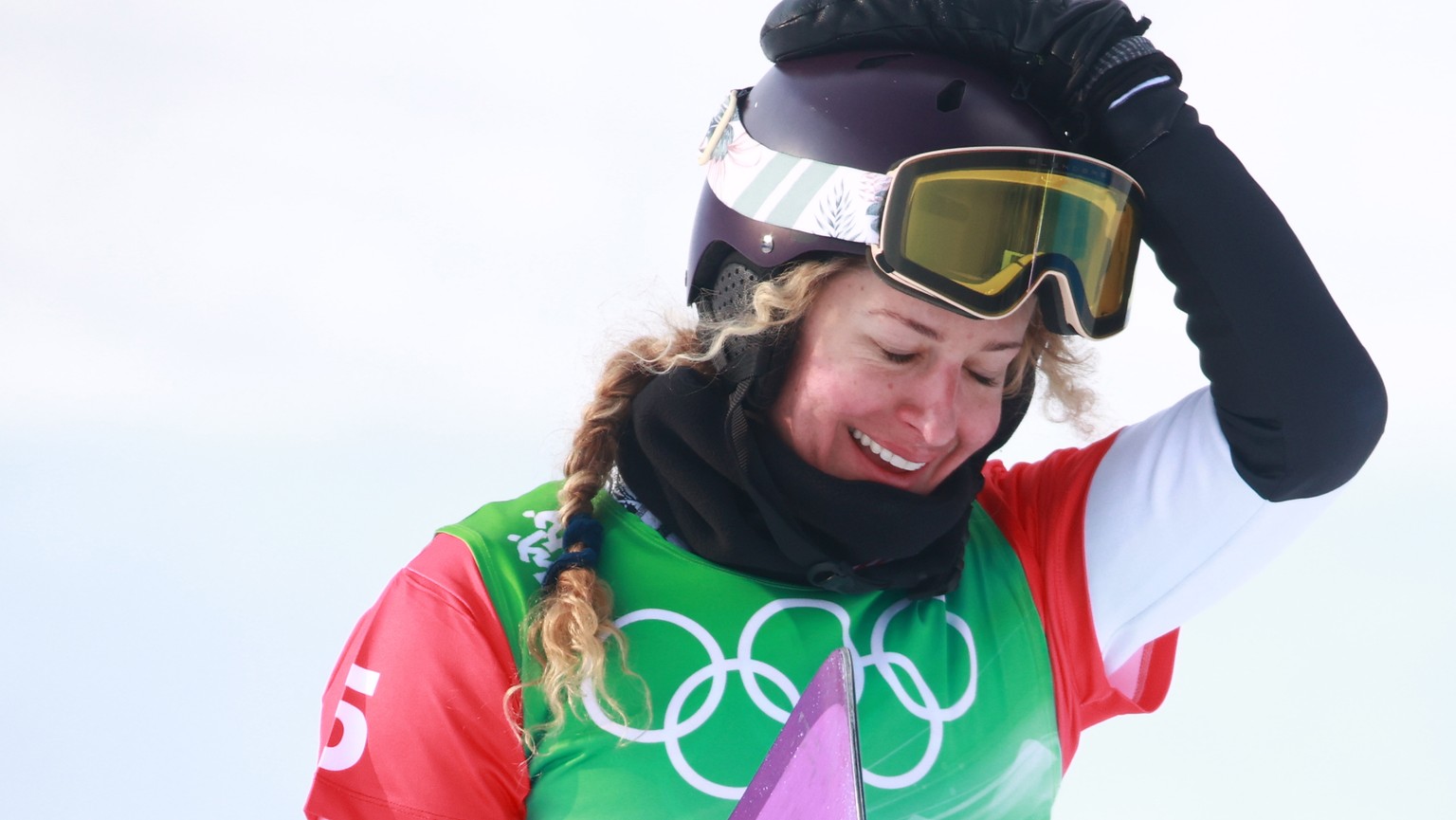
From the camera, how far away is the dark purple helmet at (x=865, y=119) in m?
1.73

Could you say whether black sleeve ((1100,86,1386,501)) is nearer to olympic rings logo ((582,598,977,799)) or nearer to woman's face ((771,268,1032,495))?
woman's face ((771,268,1032,495))

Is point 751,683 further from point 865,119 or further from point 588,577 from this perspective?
point 865,119

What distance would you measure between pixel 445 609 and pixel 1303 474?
3.44ft

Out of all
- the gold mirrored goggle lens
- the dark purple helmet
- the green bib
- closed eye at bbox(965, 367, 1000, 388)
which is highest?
the dark purple helmet

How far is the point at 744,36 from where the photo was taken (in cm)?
412

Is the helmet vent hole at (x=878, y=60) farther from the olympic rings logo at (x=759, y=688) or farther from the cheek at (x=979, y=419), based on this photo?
the olympic rings logo at (x=759, y=688)

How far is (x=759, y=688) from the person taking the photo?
1.71 meters

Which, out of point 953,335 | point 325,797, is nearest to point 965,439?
point 953,335

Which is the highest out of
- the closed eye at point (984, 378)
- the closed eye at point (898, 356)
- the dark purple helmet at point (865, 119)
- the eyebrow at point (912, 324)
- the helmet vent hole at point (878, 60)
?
the helmet vent hole at point (878, 60)

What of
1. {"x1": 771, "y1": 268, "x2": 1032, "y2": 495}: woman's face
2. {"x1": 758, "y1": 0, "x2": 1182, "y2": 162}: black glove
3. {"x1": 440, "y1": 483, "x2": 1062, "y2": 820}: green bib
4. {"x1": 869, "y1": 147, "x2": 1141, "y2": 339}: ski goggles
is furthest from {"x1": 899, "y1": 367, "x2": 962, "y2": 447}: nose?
{"x1": 758, "y1": 0, "x2": 1182, "y2": 162}: black glove

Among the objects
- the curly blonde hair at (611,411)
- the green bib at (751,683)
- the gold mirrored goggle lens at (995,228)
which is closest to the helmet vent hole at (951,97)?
the gold mirrored goggle lens at (995,228)

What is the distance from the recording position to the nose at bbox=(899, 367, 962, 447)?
1.72m

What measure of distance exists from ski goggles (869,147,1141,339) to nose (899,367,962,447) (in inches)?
4.0

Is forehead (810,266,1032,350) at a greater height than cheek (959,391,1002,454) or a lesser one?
greater
